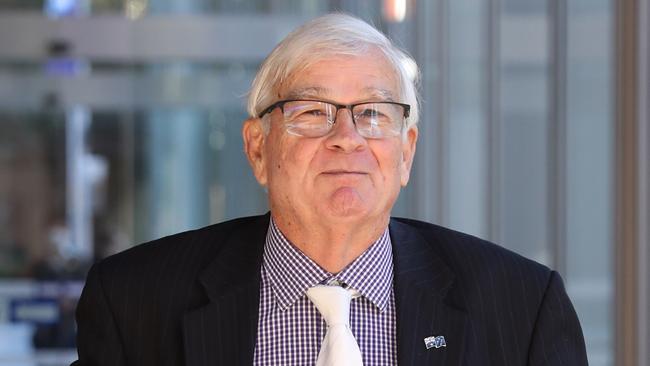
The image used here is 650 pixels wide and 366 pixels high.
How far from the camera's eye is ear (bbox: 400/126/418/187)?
224cm

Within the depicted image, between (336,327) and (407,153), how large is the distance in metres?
0.43

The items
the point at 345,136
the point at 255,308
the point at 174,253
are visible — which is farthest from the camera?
the point at 174,253

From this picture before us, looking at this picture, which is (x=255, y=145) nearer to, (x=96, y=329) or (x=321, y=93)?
(x=321, y=93)

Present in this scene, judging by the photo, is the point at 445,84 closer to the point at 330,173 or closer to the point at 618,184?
the point at 618,184

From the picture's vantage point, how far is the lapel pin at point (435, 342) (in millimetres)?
2115


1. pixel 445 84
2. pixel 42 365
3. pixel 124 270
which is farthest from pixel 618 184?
pixel 42 365

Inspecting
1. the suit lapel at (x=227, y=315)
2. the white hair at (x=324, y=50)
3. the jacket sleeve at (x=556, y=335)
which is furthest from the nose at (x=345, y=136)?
the jacket sleeve at (x=556, y=335)

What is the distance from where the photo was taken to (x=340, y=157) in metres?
2.10

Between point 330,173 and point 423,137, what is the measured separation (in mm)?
3255

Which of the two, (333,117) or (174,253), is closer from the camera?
(333,117)

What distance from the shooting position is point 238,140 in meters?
8.20

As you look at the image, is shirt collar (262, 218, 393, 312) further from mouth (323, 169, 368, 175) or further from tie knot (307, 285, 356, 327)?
mouth (323, 169, 368, 175)

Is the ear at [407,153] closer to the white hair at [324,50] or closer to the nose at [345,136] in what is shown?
the white hair at [324,50]

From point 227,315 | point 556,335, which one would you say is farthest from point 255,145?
point 556,335
